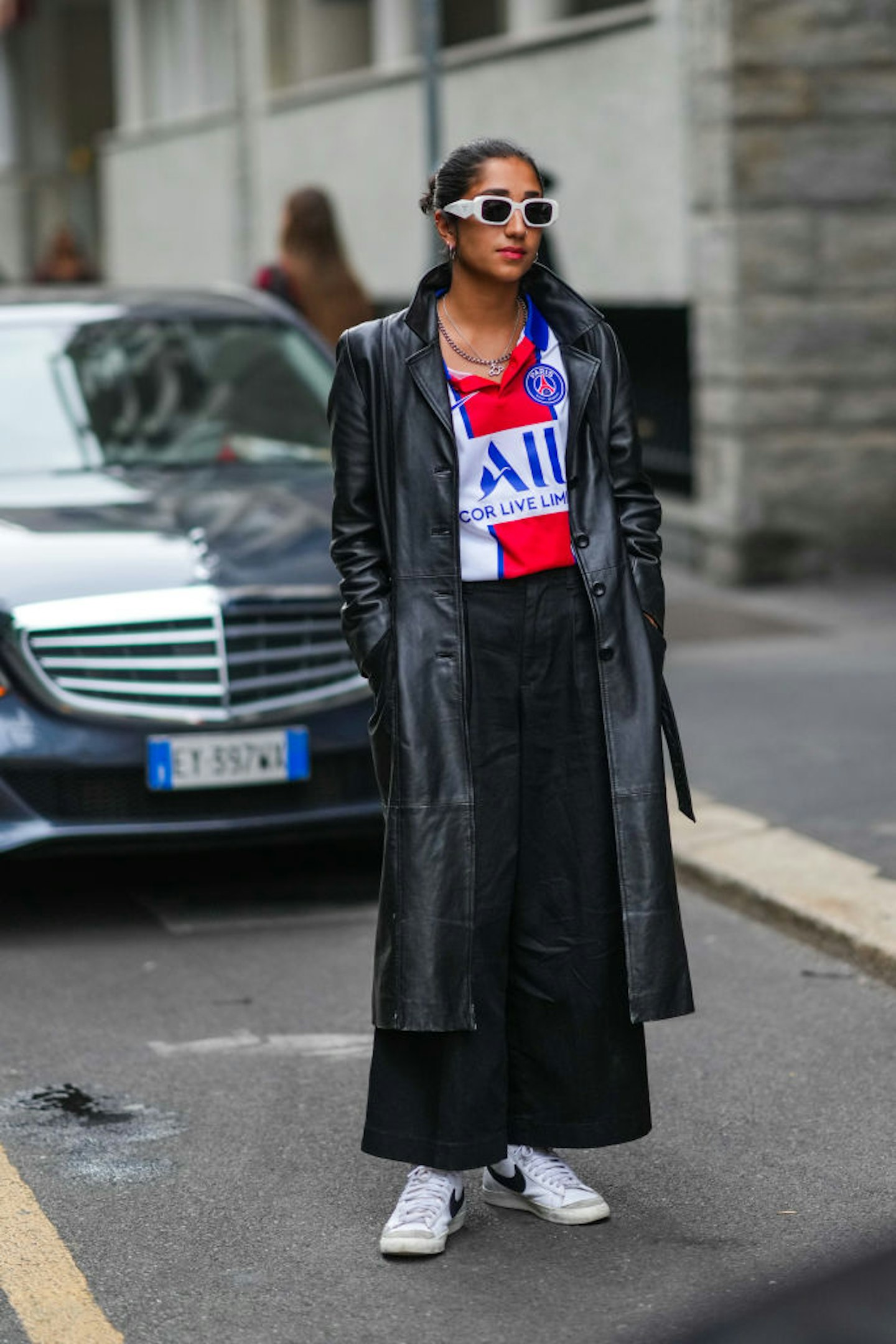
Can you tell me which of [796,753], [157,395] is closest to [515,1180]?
[796,753]

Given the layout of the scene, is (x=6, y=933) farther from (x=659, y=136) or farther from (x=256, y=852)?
(x=659, y=136)

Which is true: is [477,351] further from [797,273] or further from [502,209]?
[797,273]

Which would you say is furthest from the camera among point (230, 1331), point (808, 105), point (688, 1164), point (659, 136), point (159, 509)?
point (659, 136)

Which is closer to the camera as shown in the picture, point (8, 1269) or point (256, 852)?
point (8, 1269)

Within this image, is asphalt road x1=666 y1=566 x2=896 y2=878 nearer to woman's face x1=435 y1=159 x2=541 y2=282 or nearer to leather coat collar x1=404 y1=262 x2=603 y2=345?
leather coat collar x1=404 y1=262 x2=603 y2=345

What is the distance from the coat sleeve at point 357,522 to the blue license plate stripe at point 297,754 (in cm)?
221

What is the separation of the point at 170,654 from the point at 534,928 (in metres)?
2.40

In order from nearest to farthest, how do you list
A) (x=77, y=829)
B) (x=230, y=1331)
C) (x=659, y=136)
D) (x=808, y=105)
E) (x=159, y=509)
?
(x=230, y=1331) → (x=77, y=829) → (x=159, y=509) → (x=808, y=105) → (x=659, y=136)

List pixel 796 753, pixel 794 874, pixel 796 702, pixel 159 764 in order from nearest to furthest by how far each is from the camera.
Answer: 1. pixel 159 764
2. pixel 794 874
3. pixel 796 753
4. pixel 796 702

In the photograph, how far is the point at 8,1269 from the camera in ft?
12.6

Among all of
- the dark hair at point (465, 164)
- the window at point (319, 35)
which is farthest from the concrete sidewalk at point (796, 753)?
the window at point (319, 35)

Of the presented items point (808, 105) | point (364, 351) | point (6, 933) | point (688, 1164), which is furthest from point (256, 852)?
point (808, 105)

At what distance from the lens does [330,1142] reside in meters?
4.49

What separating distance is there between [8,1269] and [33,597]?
258 cm
